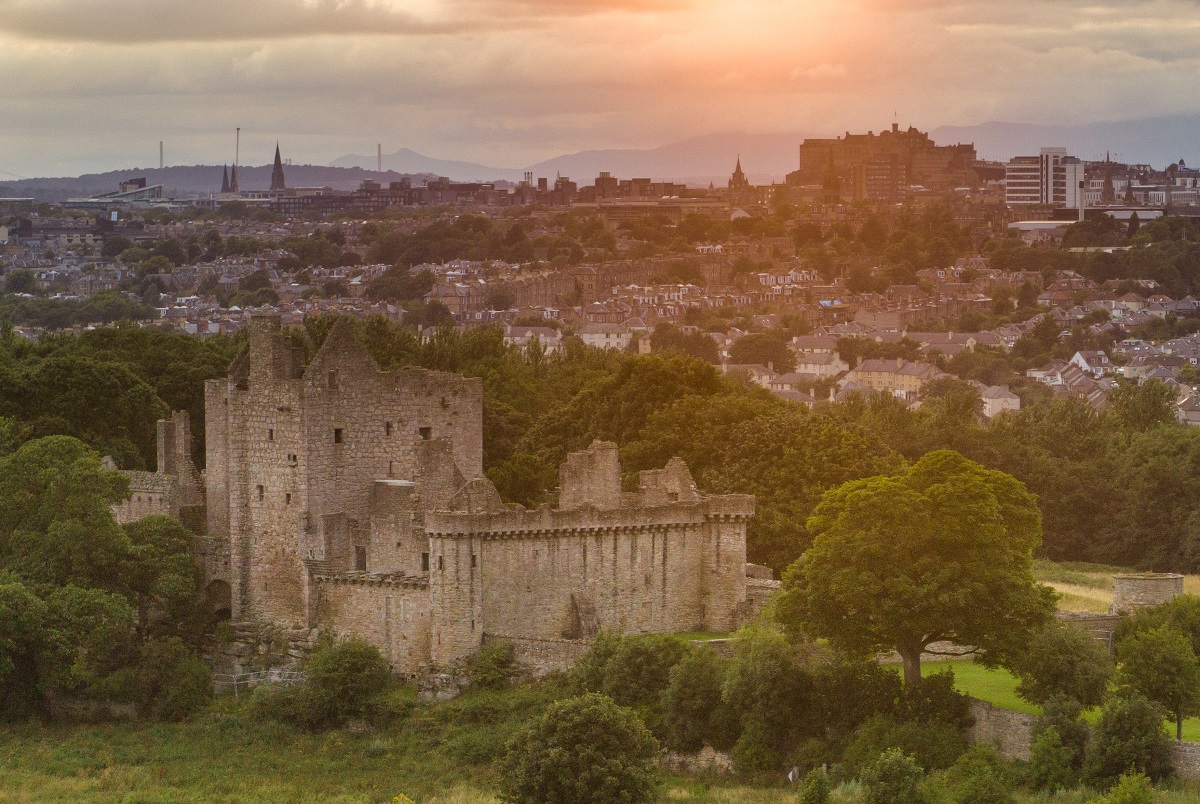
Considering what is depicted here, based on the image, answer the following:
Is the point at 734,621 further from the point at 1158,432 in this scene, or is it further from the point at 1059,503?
the point at 1158,432

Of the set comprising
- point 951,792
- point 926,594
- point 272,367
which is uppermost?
point 272,367

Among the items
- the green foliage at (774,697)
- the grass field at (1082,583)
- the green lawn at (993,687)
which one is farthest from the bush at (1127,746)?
the grass field at (1082,583)

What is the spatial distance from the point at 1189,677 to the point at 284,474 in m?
20.8

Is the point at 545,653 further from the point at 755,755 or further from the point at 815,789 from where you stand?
the point at 815,789

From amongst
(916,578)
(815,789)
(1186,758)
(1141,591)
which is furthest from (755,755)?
(1141,591)

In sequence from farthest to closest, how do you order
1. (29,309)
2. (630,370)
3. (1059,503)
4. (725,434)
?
(29,309) → (1059,503) → (630,370) → (725,434)

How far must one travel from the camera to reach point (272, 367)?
54625 mm

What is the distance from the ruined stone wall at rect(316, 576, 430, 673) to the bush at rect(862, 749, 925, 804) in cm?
1218

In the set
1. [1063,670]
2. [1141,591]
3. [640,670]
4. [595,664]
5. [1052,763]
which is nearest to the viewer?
[1052,763]

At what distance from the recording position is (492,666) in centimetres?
5038

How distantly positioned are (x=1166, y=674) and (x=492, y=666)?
14.0m

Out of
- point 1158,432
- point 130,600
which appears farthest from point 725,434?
point 1158,432

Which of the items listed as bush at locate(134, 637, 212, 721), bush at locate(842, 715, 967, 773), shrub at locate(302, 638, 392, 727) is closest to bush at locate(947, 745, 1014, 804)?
bush at locate(842, 715, 967, 773)

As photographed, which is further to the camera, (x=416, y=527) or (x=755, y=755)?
(x=416, y=527)
